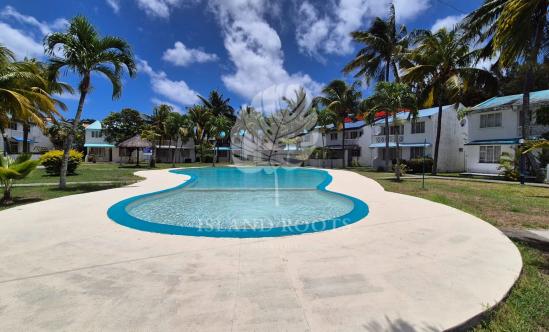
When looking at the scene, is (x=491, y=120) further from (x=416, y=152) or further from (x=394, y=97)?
(x=394, y=97)

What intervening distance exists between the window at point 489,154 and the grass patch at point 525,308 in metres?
21.1

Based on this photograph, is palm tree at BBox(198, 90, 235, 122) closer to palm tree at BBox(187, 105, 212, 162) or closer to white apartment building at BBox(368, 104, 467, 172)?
palm tree at BBox(187, 105, 212, 162)

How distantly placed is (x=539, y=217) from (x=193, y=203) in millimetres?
10622

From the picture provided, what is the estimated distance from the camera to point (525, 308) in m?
2.80

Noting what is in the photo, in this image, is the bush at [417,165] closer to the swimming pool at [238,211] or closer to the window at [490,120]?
the window at [490,120]

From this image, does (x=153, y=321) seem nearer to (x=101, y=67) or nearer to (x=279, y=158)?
(x=101, y=67)

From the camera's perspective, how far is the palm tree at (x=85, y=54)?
10.6 m

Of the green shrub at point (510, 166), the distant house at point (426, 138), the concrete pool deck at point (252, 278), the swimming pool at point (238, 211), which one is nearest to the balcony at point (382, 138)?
the distant house at point (426, 138)

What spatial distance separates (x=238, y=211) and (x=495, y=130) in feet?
72.7

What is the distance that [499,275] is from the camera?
3447 millimetres

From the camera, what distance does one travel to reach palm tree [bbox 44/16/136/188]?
1058 centimetres

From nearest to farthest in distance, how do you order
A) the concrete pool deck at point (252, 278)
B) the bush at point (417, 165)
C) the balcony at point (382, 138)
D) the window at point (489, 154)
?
the concrete pool deck at point (252, 278), the window at point (489, 154), the bush at point (417, 165), the balcony at point (382, 138)

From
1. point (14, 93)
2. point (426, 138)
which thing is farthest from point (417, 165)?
point (14, 93)

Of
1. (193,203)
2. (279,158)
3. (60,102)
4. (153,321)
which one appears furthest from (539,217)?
(60,102)
